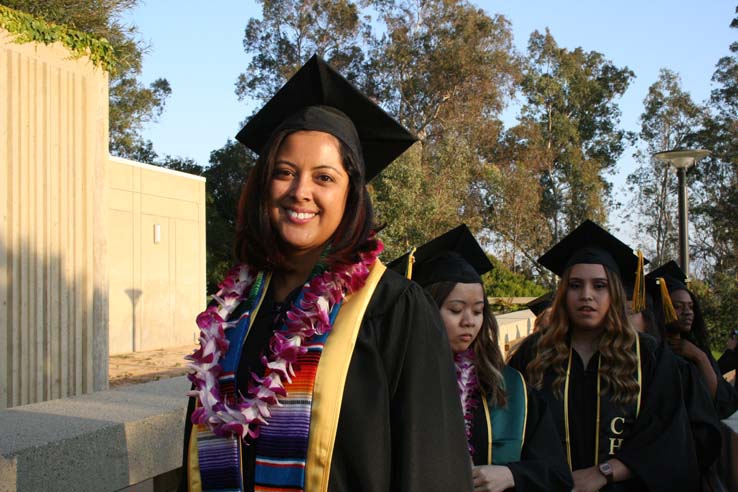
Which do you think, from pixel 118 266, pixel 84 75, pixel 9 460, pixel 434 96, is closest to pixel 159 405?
pixel 9 460

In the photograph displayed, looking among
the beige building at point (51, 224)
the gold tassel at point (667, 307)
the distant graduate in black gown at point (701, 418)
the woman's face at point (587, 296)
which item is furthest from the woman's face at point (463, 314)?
the beige building at point (51, 224)

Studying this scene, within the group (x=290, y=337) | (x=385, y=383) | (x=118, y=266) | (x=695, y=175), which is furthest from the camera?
(x=695, y=175)

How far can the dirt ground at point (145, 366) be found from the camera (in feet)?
40.9

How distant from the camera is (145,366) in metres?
14.3

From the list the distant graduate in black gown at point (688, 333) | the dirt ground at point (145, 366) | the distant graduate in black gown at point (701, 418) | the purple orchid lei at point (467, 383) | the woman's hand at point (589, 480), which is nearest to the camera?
the purple orchid lei at point (467, 383)

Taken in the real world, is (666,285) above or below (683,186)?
below

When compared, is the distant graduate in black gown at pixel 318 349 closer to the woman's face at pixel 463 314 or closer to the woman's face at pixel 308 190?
the woman's face at pixel 308 190

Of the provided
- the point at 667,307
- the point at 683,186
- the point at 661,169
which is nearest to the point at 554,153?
the point at 661,169

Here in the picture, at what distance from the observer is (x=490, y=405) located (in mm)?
3197

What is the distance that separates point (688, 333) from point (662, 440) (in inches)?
113

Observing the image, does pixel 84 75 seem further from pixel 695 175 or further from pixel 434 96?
pixel 695 175

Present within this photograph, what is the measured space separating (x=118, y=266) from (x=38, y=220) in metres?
9.72

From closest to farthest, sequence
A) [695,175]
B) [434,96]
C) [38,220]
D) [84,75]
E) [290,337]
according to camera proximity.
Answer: [290,337] < [38,220] < [84,75] < [434,96] < [695,175]

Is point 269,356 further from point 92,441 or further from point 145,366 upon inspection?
point 145,366
